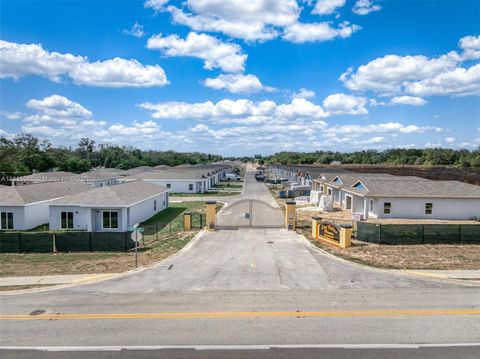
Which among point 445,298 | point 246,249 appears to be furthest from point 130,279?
point 445,298

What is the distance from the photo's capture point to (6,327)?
1144 cm

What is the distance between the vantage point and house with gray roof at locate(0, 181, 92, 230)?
30266 millimetres

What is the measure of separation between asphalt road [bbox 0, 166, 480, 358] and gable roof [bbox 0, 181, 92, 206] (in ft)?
63.1

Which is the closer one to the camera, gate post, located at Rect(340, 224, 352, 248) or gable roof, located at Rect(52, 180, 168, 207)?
gate post, located at Rect(340, 224, 352, 248)

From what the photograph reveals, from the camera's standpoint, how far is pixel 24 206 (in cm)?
3008

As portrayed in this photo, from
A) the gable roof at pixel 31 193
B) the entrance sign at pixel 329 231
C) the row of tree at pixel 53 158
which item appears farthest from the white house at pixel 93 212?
the row of tree at pixel 53 158

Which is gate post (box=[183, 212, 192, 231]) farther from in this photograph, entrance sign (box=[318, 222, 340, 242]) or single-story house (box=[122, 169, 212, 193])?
→ single-story house (box=[122, 169, 212, 193])

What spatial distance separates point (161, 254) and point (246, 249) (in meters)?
5.29

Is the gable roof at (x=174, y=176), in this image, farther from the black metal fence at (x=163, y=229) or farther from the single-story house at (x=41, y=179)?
the black metal fence at (x=163, y=229)

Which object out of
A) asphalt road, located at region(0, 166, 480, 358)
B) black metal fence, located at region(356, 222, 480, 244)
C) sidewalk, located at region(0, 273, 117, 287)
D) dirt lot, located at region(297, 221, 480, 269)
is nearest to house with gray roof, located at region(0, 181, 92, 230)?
sidewalk, located at region(0, 273, 117, 287)

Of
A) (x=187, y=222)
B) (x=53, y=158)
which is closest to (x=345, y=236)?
(x=187, y=222)

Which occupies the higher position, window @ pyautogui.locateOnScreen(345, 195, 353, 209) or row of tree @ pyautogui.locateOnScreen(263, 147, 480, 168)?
row of tree @ pyautogui.locateOnScreen(263, 147, 480, 168)

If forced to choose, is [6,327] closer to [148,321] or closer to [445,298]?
[148,321]

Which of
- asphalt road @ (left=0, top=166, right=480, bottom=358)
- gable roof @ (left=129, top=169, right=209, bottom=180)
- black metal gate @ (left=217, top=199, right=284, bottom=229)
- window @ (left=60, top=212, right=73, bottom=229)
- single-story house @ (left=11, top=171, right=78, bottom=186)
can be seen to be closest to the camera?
asphalt road @ (left=0, top=166, right=480, bottom=358)
